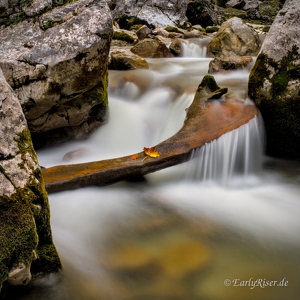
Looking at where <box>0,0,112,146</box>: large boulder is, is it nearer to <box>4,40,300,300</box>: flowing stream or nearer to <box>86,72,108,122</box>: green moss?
<box>86,72,108,122</box>: green moss

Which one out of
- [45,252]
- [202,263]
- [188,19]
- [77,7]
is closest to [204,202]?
[202,263]

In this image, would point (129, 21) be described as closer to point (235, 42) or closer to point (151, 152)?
point (235, 42)

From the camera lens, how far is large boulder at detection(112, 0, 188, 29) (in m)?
19.6

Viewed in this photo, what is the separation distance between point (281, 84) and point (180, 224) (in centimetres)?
300

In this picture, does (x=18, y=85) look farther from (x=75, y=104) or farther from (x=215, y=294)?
(x=215, y=294)

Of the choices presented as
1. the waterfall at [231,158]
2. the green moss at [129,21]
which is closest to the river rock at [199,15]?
the green moss at [129,21]

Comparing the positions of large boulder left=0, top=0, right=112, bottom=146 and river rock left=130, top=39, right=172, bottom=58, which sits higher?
large boulder left=0, top=0, right=112, bottom=146

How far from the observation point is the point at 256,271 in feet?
9.69

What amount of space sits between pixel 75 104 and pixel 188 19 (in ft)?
60.5

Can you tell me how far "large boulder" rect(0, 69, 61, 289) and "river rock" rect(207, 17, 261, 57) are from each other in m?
9.53

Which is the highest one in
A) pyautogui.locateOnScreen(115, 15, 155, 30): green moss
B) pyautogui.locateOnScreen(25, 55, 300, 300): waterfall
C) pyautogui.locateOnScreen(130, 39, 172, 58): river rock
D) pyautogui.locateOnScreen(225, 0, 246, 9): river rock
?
pyautogui.locateOnScreen(225, 0, 246, 9): river rock

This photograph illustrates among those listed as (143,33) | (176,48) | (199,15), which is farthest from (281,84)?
(199,15)

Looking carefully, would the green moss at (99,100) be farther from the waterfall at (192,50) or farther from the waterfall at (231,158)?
the waterfall at (192,50)

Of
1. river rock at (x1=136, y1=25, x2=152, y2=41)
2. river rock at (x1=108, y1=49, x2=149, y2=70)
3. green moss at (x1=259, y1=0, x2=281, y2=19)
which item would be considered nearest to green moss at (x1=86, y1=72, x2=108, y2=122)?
river rock at (x1=108, y1=49, x2=149, y2=70)
